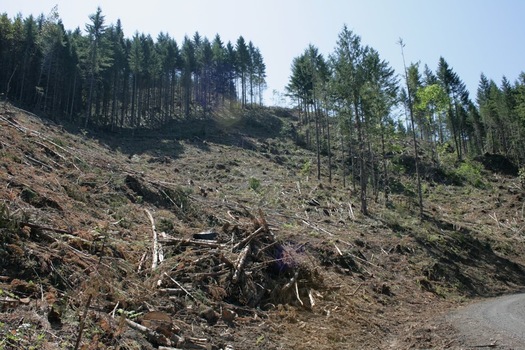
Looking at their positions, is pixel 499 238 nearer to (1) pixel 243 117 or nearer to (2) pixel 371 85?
(2) pixel 371 85

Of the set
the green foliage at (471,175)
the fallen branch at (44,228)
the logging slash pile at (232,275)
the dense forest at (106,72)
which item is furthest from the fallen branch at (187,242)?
the green foliage at (471,175)

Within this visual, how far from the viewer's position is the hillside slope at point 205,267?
20.4ft

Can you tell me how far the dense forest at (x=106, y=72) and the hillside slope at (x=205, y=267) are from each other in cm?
3087

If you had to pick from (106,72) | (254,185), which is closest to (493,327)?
(254,185)

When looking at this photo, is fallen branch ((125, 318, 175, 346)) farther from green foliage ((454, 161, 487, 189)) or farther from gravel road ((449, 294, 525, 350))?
green foliage ((454, 161, 487, 189))

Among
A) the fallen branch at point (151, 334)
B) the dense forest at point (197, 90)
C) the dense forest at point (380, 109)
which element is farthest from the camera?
the dense forest at point (197, 90)

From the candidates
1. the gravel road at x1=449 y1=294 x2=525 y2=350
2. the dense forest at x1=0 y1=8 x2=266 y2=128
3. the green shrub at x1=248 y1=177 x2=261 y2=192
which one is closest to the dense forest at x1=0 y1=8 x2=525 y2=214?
the dense forest at x1=0 y1=8 x2=266 y2=128

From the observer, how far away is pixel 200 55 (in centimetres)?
7556

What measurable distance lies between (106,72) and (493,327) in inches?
2445

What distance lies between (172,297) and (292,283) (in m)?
3.60

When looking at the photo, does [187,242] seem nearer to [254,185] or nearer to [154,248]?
[154,248]

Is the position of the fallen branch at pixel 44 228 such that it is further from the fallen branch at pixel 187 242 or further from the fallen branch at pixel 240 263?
the fallen branch at pixel 240 263

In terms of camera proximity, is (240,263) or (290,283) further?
(290,283)

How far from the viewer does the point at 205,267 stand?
9.55m
